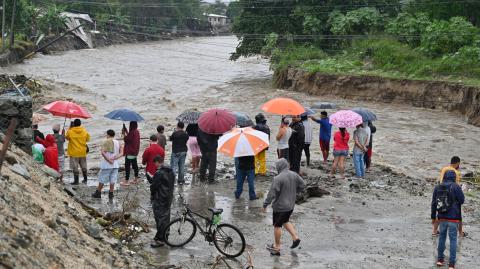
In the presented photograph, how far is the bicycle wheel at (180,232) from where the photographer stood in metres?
9.84

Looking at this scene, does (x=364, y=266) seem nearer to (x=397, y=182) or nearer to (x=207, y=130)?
(x=207, y=130)

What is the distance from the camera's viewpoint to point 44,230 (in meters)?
7.36

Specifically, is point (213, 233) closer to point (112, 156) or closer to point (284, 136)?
point (112, 156)

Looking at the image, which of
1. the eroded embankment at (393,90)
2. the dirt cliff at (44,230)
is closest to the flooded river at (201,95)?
the eroded embankment at (393,90)

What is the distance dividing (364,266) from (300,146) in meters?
5.46

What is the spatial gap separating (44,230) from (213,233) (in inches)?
113

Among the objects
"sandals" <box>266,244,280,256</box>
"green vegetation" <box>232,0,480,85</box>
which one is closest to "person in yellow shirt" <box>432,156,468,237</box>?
"sandals" <box>266,244,280,256</box>

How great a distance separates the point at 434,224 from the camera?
10.6 meters

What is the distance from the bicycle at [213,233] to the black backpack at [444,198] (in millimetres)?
2845

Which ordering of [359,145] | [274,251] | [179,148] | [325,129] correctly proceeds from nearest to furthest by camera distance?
[274,251]
[179,148]
[359,145]
[325,129]

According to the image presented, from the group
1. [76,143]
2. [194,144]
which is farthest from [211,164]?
[76,143]

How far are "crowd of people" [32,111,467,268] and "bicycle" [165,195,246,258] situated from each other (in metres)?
0.19

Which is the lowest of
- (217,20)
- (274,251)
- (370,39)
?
(274,251)

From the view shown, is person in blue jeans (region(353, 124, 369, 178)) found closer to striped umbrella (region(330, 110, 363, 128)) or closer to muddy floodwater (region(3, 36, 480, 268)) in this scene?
striped umbrella (region(330, 110, 363, 128))
